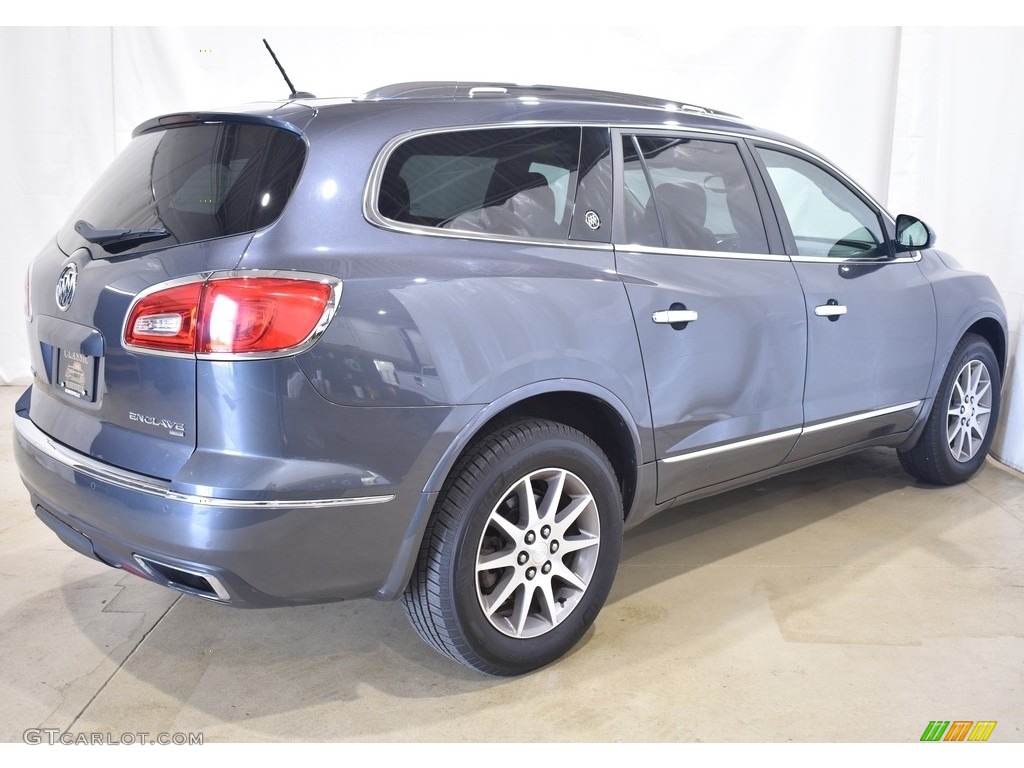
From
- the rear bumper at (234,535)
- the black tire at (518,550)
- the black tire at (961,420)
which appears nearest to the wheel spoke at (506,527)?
the black tire at (518,550)

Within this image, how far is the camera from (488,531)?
8.55 ft

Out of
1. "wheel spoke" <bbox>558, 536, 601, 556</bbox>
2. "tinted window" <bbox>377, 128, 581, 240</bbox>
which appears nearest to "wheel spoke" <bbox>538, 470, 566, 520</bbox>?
"wheel spoke" <bbox>558, 536, 601, 556</bbox>

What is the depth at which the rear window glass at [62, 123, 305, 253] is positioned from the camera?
7.28ft

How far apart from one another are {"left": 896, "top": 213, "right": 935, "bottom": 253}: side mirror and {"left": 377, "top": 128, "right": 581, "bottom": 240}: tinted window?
1.81 m

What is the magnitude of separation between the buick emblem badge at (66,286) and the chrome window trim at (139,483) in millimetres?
375

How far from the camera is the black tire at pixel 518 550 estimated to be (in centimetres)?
241

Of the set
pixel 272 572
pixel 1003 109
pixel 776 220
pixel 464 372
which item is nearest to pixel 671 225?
pixel 776 220

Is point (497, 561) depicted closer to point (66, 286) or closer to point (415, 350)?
point (415, 350)

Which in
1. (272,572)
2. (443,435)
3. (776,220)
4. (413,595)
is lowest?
(413,595)

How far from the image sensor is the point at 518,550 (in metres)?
2.57

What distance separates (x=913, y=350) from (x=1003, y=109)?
184 cm

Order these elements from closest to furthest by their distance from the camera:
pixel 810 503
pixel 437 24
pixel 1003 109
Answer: pixel 810 503 < pixel 1003 109 < pixel 437 24

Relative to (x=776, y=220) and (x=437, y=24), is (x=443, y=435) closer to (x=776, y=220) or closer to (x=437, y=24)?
(x=776, y=220)

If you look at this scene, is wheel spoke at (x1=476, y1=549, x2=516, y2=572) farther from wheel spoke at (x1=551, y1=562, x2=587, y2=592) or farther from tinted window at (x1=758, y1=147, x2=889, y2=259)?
tinted window at (x1=758, y1=147, x2=889, y2=259)
